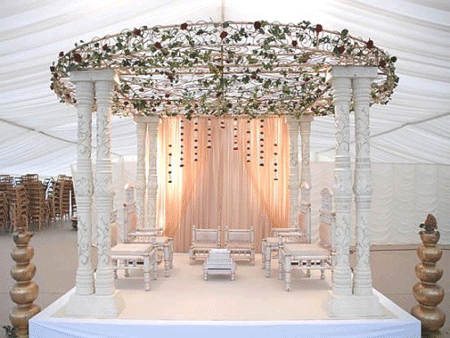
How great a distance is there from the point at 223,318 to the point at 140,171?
4.13 metres

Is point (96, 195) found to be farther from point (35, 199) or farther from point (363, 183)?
point (35, 199)

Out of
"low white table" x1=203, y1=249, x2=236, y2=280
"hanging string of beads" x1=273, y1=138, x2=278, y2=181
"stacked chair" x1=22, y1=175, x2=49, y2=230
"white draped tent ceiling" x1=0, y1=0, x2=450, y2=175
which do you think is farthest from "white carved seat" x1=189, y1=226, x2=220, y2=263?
"stacked chair" x1=22, y1=175, x2=49, y2=230

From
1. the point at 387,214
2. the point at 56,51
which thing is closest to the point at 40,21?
the point at 56,51

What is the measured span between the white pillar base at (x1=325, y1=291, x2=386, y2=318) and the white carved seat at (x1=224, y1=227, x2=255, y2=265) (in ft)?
9.27

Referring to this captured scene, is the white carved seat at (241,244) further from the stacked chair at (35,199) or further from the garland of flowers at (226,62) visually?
the stacked chair at (35,199)

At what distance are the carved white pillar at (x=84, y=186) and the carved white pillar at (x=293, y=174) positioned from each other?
428 centimetres

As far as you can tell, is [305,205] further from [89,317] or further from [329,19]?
[89,317]

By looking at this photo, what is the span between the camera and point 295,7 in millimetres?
4922

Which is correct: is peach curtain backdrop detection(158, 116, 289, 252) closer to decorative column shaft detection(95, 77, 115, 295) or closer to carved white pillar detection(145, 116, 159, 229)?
carved white pillar detection(145, 116, 159, 229)

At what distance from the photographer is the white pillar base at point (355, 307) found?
191 inches

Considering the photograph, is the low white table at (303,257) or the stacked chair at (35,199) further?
the stacked chair at (35,199)

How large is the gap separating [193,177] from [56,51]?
386cm

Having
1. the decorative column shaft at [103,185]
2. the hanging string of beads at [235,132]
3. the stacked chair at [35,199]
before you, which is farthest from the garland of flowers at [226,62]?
the stacked chair at [35,199]

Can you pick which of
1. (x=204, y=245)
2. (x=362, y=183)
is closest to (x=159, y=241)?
(x=204, y=245)
